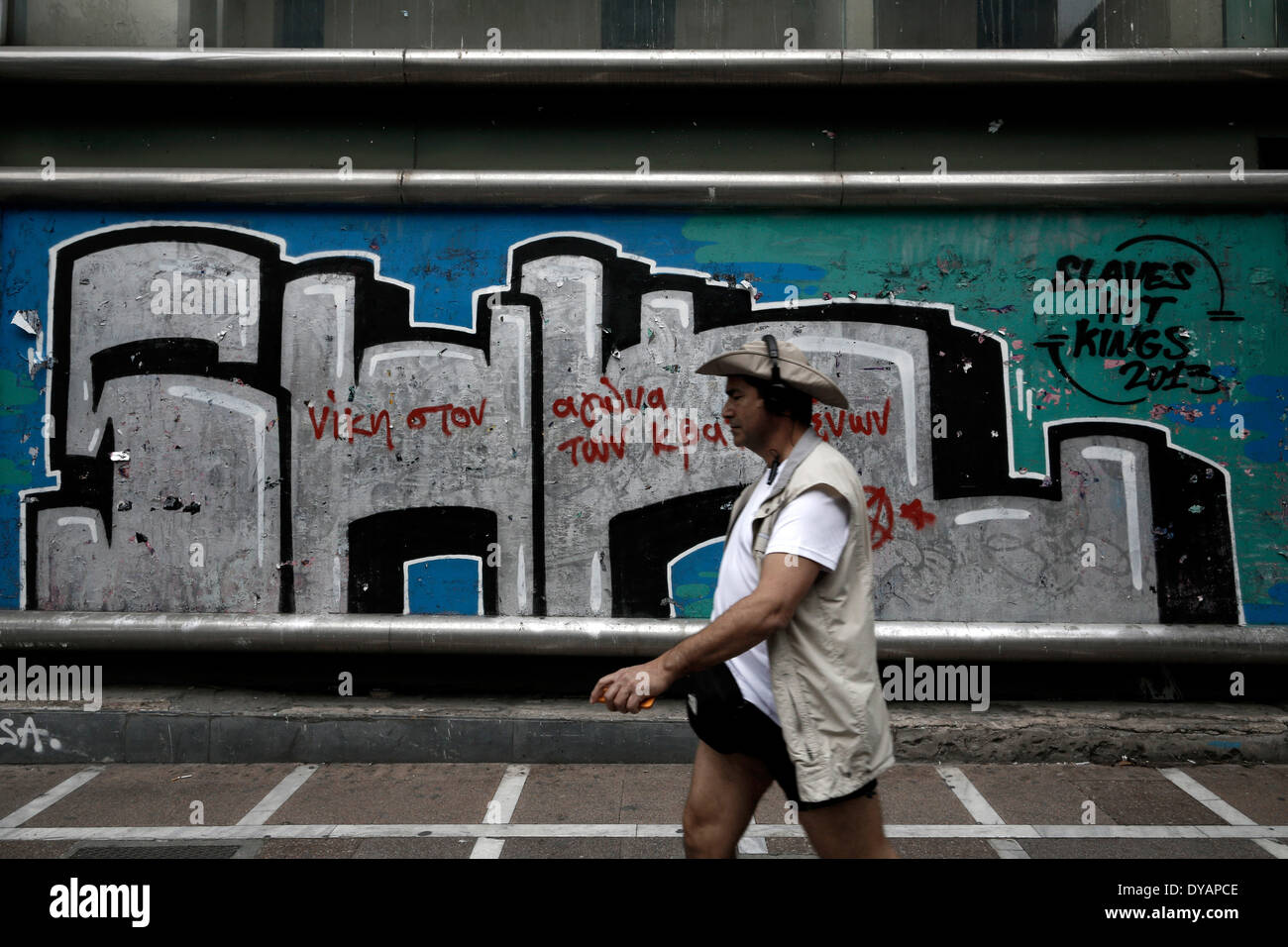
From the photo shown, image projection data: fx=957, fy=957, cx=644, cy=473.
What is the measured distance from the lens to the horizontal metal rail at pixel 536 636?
6137mm

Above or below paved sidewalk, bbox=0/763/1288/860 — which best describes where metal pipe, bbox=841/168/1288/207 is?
above

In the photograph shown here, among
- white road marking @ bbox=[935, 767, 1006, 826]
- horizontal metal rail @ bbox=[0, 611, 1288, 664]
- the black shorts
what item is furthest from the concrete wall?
the black shorts

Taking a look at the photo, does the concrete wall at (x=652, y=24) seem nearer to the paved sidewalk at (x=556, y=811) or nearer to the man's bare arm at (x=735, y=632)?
the paved sidewalk at (x=556, y=811)

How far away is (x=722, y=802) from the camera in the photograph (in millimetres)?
2850

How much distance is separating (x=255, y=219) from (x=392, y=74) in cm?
136

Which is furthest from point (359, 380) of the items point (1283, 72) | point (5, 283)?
point (1283, 72)

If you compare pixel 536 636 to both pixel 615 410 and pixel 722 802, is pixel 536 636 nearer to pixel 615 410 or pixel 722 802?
pixel 615 410

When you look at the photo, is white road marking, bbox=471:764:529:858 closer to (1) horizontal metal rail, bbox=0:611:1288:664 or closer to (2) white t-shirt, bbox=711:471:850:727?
(1) horizontal metal rail, bbox=0:611:1288:664

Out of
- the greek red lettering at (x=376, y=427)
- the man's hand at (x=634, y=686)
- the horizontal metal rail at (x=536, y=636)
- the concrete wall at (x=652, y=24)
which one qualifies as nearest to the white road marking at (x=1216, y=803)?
the horizontal metal rail at (x=536, y=636)

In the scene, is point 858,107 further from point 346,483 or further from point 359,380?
point 346,483

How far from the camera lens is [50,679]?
6.38 meters

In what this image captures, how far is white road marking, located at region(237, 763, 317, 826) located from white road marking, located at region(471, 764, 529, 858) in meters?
1.13

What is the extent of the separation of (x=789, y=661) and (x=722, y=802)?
20.3 inches

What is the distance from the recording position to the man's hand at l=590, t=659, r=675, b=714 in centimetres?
254
